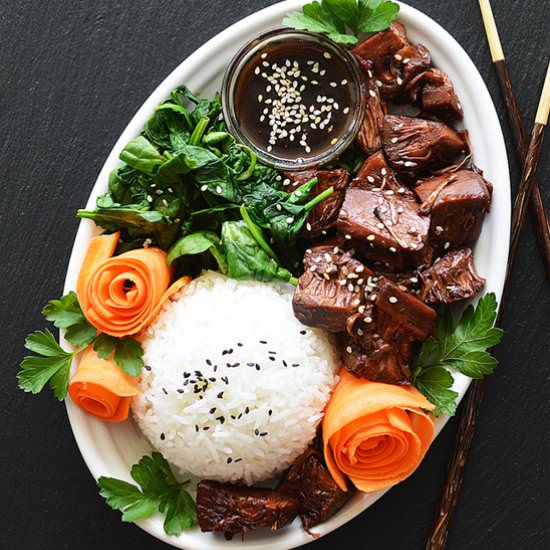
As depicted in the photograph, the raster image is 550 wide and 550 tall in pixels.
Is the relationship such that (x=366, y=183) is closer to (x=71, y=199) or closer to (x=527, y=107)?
(x=527, y=107)

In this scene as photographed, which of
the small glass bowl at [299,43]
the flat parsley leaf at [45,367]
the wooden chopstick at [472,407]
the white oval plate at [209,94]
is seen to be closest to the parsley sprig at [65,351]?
Result: the flat parsley leaf at [45,367]

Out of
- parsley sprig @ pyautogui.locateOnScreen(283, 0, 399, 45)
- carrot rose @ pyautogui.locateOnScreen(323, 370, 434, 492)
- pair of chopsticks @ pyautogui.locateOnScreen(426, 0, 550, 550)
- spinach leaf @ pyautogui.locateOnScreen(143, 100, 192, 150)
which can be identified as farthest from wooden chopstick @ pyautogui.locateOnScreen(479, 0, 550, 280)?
spinach leaf @ pyautogui.locateOnScreen(143, 100, 192, 150)

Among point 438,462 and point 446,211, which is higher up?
point 446,211

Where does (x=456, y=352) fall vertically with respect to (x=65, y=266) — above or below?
above

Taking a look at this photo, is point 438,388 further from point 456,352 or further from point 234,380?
point 234,380

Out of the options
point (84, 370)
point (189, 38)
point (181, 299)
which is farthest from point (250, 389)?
point (189, 38)

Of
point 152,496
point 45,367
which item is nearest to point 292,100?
point 45,367

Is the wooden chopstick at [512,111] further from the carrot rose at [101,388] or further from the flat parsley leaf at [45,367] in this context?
the flat parsley leaf at [45,367]
